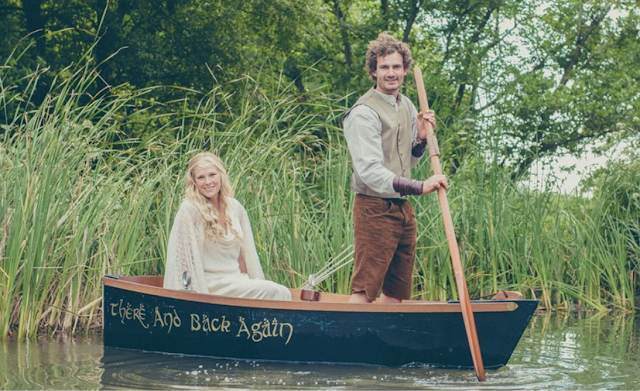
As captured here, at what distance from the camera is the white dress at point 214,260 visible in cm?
581

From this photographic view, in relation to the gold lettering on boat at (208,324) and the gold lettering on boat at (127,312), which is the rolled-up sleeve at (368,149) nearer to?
the gold lettering on boat at (208,324)

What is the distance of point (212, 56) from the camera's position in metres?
13.8

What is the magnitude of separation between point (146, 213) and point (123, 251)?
301 mm

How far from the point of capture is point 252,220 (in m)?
7.18

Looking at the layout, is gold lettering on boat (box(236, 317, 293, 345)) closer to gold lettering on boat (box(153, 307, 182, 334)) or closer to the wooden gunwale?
the wooden gunwale

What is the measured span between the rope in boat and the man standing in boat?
111 cm

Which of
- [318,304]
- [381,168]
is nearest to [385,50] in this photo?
[381,168]

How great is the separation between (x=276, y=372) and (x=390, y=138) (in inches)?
54.3

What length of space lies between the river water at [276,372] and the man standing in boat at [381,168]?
1.67 feet

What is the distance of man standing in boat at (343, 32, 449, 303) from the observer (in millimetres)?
5141

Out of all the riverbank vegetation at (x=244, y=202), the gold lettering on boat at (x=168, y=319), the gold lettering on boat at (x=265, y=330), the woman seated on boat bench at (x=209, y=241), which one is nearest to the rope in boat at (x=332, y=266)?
the riverbank vegetation at (x=244, y=202)

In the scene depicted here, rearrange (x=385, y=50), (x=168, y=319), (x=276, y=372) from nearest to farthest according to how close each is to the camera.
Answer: (x=385, y=50) → (x=276, y=372) → (x=168, y=319)

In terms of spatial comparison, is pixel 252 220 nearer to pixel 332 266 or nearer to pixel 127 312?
pixel 332 266

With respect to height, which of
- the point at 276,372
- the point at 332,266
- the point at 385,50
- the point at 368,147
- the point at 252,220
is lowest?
the point at 276,372
